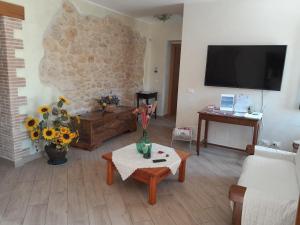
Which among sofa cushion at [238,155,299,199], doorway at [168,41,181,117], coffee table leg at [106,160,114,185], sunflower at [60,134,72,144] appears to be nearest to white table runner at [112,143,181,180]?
coffee table leg at [106,160,114,185]

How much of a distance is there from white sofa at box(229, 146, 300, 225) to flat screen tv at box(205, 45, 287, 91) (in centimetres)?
174

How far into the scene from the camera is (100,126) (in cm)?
395

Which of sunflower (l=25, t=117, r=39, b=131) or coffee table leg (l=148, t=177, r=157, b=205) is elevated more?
sunflower (l=25, t=117, r=39, b=131)

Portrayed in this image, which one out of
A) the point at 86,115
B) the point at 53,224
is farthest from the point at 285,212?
the point at 86,115

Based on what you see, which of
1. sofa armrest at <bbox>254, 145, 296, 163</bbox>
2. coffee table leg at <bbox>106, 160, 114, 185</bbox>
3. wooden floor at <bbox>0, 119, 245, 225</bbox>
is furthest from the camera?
coffee table leg at <bbox>106, 160, 114, 185</bbox>

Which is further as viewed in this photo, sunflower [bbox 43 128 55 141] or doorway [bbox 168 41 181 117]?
doorway [bbox 168 41 181 117]

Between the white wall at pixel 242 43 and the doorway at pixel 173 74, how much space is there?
224 centimetres

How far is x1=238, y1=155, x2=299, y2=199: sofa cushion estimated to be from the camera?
1.89 meters

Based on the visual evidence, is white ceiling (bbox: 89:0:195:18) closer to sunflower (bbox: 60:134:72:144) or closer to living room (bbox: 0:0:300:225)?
living room (bbox: 0:0:300:225)

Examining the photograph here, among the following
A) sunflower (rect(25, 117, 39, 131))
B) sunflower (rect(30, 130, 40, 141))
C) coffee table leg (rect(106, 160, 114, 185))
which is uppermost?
sunflower (rect(25, 117, 39, 131))

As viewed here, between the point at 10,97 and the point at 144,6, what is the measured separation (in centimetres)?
293

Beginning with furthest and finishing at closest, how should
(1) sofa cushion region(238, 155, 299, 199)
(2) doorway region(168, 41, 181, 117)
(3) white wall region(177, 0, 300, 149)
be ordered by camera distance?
(2) doorway region(168, 41, 181, 117)
(3) white wall region(177, 0, 300, 149)
(1) sofa cushion region(238, 155, 299, 199)

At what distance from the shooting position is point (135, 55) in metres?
5.72

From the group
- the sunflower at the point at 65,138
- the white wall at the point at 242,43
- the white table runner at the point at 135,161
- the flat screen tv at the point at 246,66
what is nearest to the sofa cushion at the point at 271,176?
the white table runner at the point at 135,161
